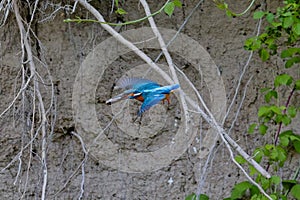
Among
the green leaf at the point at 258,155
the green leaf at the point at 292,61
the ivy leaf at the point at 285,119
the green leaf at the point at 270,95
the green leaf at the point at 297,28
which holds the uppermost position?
the green leaf at the point at 297,28

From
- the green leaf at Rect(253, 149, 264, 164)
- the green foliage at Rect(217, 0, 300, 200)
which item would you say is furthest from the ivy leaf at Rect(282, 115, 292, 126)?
the green leaf at Rect(253, 149, 264, 164)

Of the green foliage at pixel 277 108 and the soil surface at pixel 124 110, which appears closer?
the green foliage at pixel 277 108

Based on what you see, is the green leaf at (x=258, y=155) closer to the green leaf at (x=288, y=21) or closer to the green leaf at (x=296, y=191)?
the green leaf at (x=296, y=191)

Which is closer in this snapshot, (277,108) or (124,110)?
(277,108)

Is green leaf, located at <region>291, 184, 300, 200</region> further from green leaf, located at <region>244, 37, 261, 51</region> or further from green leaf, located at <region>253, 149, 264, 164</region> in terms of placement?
green leaf, located at <region>244, 37, 261, 51</region>

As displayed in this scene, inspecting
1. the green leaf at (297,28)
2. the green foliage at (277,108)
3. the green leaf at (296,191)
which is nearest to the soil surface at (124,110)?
the green foliage at (277,108)

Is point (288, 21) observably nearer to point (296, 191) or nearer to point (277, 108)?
point (277, 108)

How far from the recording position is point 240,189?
1.65 m

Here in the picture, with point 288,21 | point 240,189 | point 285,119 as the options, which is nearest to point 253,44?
point 288,21

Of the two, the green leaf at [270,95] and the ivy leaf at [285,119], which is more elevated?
the green leaf at [270,95]

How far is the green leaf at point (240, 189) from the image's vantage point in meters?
1.64

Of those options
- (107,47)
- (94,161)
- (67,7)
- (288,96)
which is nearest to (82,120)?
(94,161)

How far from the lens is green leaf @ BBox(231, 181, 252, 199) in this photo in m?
1.64

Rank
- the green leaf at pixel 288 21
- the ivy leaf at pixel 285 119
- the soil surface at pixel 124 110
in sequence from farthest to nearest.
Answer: the soil surface at pixel 124 110
the ivy leaf at pixel 285 119
the green leaf at pixel 288 21
